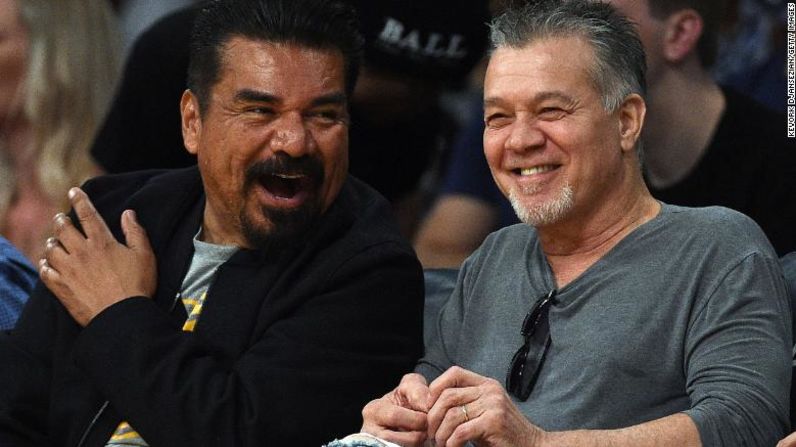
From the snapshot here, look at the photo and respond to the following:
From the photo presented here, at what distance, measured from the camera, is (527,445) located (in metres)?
2.97

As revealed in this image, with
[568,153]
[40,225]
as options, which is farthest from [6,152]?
[568,153]

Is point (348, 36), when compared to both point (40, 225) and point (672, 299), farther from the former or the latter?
point (40, 225)

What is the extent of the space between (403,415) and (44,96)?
2396 millimetres

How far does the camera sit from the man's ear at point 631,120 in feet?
11.1

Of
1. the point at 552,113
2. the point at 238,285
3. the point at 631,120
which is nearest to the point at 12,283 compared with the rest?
the point at 238,285

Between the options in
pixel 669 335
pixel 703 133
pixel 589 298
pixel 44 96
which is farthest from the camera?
pixel 44 96


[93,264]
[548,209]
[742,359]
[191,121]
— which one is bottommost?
[742,359]

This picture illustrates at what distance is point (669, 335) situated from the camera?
3.15 meters

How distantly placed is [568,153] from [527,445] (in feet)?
2.13

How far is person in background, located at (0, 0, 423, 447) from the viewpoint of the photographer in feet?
11.0

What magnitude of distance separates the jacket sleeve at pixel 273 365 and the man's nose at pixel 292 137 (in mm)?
251

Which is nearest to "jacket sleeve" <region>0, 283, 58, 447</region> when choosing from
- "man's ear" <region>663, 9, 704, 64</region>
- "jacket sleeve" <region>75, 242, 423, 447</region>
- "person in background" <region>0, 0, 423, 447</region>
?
"person in background" <region>0, 0, 423, 447</region>

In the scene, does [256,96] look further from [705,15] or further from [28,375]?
[705,15]

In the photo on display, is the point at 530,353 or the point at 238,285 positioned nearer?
the point at 530,353
